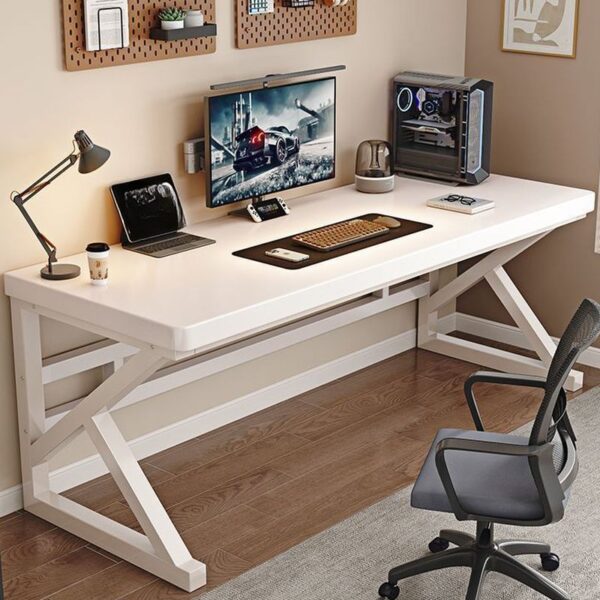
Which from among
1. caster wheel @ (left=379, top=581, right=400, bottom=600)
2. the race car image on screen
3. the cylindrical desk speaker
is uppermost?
the race car image on screen

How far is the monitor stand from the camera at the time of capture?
3.76m

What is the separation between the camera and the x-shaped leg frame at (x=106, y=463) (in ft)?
9.98

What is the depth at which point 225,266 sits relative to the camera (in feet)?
10.8

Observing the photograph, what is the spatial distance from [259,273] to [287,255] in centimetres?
16

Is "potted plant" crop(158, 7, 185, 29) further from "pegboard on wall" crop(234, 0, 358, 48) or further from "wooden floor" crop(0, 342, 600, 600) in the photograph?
"wooden floor" crop(0, 342, 600, 600)

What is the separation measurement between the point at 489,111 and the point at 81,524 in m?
2.17

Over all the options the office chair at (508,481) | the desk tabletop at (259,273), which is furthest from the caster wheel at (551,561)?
the desk tabletop at (259,273)

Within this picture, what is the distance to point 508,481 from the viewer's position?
107 inches

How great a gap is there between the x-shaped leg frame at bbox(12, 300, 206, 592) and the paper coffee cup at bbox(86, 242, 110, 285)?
25 cm

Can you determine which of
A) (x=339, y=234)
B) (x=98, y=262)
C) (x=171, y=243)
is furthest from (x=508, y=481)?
(x=171, y=243)

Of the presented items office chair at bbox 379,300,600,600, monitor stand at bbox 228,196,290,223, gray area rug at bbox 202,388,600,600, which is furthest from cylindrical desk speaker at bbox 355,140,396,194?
office chair at bbox 379,300,600,600

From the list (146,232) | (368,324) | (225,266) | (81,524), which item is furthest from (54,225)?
(368,324)

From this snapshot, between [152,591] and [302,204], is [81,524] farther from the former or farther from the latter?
[302,204]

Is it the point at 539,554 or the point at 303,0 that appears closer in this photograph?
the point at 539,554
